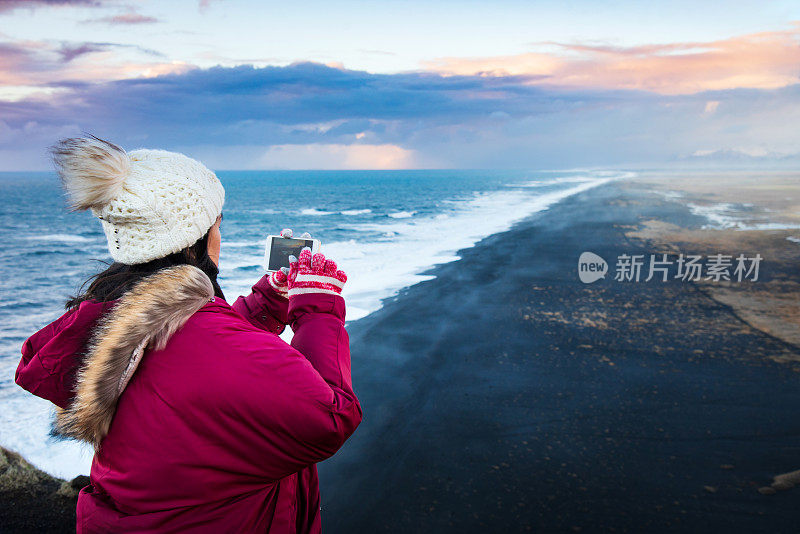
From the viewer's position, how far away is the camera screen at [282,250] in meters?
2.42

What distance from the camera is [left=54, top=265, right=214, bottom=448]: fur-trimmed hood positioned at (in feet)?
3.56

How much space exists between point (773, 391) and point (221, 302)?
6.16m

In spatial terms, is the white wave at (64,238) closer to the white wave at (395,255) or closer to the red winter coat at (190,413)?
the white wave at (395,255)

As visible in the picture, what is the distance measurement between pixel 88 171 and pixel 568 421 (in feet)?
15.1

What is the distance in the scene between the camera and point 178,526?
3.86ft

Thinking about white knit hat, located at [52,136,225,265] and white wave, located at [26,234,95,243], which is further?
white wave, located at [26,234,95,243]

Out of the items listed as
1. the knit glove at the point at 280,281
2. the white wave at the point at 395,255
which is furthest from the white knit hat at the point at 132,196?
the white wave at the point at 395,255

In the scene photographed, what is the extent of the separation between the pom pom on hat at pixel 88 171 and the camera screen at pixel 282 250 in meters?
1.18

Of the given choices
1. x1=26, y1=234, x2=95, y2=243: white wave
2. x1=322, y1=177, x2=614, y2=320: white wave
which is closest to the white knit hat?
x1=322, y1=177, x2=614, y2=320: white wave

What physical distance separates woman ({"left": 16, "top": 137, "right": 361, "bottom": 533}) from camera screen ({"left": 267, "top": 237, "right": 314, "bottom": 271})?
3.54ft

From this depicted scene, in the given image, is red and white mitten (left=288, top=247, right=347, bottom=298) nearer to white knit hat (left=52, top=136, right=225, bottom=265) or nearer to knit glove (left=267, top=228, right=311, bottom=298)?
knit glove (left=267, top=228, right=311, bottom=298)

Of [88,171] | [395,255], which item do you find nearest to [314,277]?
[88,171]

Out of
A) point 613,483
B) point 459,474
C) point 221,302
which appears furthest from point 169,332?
point 613,483

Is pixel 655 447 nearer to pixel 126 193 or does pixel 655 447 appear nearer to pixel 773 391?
pixel 773 391
